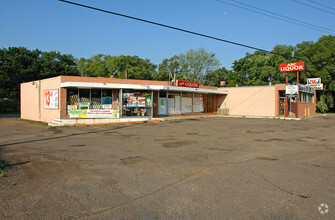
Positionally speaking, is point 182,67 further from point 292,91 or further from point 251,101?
point 292,91

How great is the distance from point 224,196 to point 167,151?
13.6 feet

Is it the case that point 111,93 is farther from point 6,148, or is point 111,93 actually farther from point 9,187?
point 9,187

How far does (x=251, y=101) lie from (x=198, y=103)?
6.62 m

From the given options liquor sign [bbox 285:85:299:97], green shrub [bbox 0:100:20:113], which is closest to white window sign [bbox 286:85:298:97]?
liquor sign [bbox 285:85:299:97]

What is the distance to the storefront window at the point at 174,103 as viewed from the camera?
81.1 feet

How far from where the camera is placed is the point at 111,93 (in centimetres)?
2016

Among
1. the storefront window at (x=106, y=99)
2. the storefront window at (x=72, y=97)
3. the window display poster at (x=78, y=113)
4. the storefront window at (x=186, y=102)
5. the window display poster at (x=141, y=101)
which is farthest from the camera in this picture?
→ the storefront window at (x=186, y=102)

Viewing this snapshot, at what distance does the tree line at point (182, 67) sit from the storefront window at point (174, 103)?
20.5ft

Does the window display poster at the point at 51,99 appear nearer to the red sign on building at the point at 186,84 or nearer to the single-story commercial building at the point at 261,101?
the red sign on building at the point at 186,84

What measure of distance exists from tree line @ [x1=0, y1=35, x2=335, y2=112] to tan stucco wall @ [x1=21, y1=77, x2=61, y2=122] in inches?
228

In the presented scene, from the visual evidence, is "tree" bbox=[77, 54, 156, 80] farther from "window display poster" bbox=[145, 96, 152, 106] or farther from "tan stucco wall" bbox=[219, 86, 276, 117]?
"window display poster" bbox=[145, 96, 152, 106]

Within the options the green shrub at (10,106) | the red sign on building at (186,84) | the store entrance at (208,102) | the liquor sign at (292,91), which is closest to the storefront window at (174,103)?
the red sign on building at (186,84)

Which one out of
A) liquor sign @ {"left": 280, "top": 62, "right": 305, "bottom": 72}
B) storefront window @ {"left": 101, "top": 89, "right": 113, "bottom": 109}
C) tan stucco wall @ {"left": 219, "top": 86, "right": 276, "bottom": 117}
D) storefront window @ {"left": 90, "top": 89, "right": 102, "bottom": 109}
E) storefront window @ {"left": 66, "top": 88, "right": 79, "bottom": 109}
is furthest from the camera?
tan stucco wall @ {"left": 219, "top": 86, "right": 276, "bottom": 117}

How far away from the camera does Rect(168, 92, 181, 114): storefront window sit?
24734 mm
